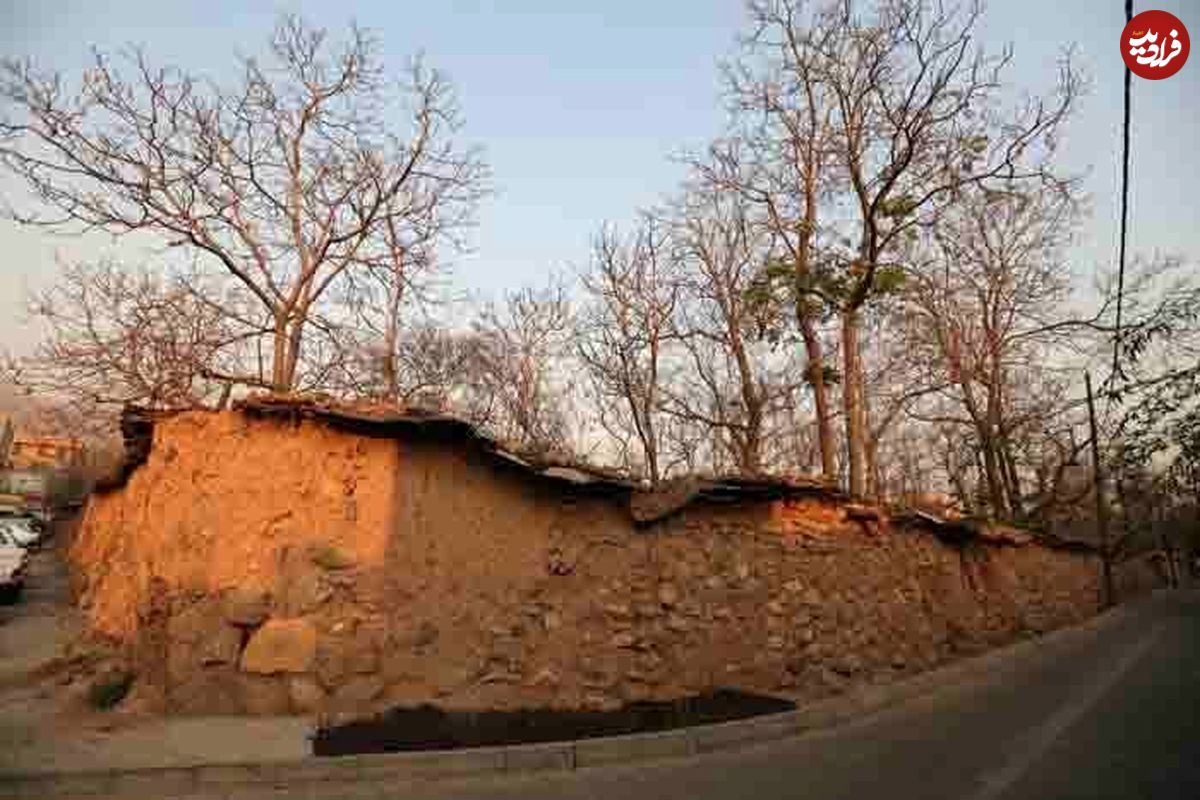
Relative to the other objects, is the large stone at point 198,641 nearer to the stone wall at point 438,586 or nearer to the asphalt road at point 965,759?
the stone wall at point 438,586

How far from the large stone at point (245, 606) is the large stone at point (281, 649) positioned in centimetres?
12

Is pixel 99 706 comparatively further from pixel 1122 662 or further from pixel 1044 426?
pixel 1044 426

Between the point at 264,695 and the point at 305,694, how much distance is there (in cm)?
35

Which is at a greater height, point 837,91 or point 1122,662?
point 837,91

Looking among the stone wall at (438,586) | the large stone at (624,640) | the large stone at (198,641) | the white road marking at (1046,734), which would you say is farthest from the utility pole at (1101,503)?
the large stone at (198,641)

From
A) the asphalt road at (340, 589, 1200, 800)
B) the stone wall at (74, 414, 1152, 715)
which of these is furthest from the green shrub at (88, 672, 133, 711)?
the asphalt road at (340, 589, 1200, 800)

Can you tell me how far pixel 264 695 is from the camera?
579 cm

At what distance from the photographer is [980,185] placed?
12688 millimetres

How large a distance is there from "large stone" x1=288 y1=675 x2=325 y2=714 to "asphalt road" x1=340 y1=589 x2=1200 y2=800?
64.7 inches

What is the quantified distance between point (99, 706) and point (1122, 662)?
15191 millimetres

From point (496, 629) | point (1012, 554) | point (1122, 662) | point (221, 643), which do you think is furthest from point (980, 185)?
point (221, 643)

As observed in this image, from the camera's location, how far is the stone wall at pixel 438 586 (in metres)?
6.04

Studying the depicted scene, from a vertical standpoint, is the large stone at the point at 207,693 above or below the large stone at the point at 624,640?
below

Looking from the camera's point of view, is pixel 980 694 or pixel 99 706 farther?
pixel 980 694
